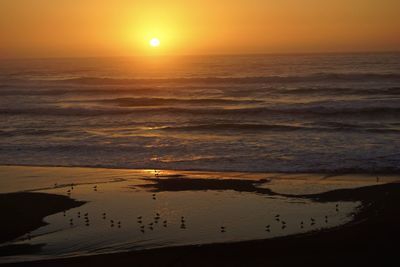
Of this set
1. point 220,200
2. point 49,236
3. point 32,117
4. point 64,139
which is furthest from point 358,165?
point 32,117

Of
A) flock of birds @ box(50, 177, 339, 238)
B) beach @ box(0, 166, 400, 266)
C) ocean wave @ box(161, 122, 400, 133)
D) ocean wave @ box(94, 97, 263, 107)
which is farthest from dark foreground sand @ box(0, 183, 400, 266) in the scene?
ocean wave @ box(94, 97, 263, 107)

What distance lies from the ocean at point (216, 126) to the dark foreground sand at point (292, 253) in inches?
292

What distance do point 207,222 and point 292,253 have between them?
9.09ft

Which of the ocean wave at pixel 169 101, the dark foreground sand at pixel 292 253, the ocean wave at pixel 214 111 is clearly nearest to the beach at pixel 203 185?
the dark foreground sand at pixel 292 253

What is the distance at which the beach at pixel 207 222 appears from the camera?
10.8 m

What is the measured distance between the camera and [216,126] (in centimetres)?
3072

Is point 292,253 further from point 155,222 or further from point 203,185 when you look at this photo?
point 203,185

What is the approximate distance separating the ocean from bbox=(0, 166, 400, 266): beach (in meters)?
2.23

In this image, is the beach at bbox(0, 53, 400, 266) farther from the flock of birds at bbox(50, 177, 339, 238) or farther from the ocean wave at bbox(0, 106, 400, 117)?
the ocean wave at bbox(0, 106, 400, 117)

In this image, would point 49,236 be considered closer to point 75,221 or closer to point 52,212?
point 75,221

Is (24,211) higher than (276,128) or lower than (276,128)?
lower

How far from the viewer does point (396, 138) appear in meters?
25.2

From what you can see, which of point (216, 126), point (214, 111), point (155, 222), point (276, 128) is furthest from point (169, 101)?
point (155, 222)

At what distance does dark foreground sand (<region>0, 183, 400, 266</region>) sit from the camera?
1048 cm
